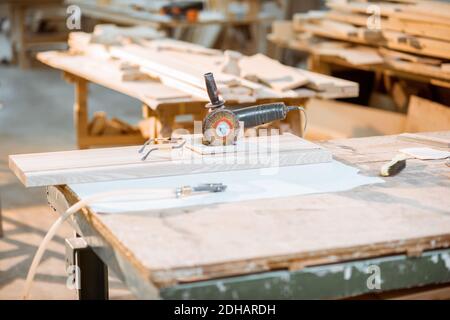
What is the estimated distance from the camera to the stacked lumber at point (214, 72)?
432cm

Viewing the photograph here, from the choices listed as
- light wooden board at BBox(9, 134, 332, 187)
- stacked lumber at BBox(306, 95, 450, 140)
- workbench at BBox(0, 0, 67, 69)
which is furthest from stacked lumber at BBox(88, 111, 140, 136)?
workbench at BBox(0, 0, 67, 69)

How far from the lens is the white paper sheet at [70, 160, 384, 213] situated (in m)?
2.25

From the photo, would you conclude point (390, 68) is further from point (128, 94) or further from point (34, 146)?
point (34, 146)

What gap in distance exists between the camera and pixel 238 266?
187 cm

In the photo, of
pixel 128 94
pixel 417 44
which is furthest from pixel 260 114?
pixel 417 44

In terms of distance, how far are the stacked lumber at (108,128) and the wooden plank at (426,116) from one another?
186 cm

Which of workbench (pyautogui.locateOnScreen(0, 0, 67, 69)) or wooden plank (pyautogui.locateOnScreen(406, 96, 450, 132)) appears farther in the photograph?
workbench (pyautogui.locateOnScreen(0, 0, 67, 69))

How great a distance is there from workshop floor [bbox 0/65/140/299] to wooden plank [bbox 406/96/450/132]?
2.16 metres

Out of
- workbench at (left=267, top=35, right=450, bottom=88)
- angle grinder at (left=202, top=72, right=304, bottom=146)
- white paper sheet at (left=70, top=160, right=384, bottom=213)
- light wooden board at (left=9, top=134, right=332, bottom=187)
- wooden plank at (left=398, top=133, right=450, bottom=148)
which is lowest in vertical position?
workbench at (left=267, top=35, right=450, bottom=88)

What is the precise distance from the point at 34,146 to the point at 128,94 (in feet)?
8.28

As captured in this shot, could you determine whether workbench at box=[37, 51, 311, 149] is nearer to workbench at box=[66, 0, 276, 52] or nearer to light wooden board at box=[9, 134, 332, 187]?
light wooden board at box=[9, 134, 332, 187]

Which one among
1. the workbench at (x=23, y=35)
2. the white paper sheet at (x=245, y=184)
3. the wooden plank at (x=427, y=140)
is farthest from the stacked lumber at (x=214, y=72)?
the workbench at (x=23, y=35)

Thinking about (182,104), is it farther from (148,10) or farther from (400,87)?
(148,10)

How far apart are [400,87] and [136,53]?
1978 mm
